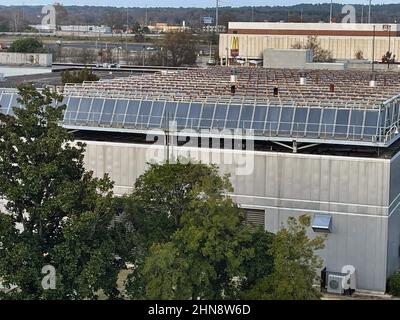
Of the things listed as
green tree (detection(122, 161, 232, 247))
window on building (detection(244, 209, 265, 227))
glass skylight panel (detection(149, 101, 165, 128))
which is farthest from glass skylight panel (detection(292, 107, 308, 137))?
green tree (detection(122, 161, 232, 247))

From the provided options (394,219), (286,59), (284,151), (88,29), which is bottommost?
(394,219)

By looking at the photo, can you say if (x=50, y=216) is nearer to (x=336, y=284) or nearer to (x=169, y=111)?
(x=336, y=284)

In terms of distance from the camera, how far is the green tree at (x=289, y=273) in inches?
526

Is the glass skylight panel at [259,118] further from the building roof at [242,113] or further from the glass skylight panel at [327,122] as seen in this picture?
the glass skylight panel at [327,122]

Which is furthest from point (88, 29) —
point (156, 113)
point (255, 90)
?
point (156, 113)

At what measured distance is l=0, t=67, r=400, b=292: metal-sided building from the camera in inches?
783

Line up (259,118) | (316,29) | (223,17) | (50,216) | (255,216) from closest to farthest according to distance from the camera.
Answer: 1. (50,216)
2. (255,216)
3. (259,118)
4. (316,29)
5. (223,17)

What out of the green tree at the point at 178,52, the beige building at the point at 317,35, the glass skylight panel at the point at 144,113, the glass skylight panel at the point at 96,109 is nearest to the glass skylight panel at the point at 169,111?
the glass skylight panel at the point at 144,113

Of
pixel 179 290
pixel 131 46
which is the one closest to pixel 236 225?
pixel 179 290

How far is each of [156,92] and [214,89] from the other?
255 centimetres

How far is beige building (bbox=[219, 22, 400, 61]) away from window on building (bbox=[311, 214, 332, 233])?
47006mm

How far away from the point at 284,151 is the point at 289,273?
7.67m

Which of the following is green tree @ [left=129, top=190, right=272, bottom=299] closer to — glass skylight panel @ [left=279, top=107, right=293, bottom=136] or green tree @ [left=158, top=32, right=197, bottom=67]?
glass skylight panel @ [left=279, top=107, right=293, bottom=136]

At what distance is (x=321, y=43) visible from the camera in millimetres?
68562
